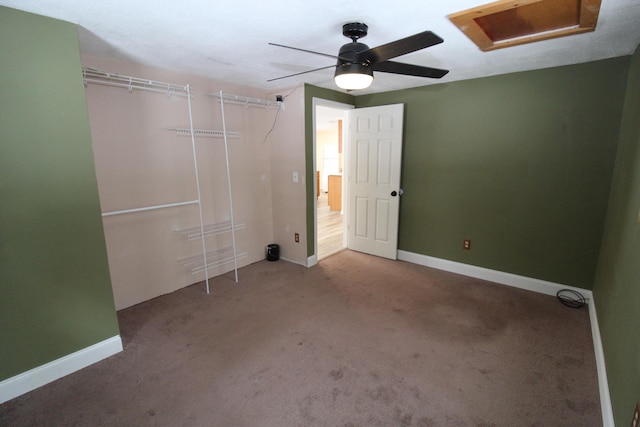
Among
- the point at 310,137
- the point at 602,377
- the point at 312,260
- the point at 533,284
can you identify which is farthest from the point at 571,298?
the point at 310,137

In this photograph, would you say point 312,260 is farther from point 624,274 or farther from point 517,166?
point 624,274

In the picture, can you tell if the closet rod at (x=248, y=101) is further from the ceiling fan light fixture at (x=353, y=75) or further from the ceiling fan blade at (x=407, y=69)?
the ceiling fan blade at (x=407, y=69)

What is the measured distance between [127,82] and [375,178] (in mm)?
2919

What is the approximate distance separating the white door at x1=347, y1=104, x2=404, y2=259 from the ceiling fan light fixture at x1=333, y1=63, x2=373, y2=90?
1.95 meters

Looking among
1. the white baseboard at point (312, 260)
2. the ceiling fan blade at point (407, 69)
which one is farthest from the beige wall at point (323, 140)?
the ceiling fan blade at point (407, 69)

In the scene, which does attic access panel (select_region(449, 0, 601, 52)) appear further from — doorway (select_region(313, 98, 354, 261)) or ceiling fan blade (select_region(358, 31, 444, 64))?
doorway (select_region(313, 98, 354, 261))

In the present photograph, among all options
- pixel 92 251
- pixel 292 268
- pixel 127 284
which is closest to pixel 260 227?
pixel 292 268

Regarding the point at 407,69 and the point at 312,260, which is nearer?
the point at 407,69

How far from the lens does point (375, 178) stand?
4066 millimetres

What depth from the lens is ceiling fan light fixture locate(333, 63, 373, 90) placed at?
1.82 metres

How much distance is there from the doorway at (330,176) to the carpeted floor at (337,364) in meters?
1.51

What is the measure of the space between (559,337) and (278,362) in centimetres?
221

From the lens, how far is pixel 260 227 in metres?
3.99

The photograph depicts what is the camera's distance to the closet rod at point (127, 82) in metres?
2.37
